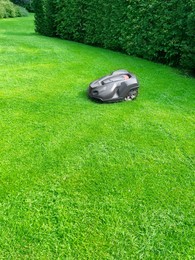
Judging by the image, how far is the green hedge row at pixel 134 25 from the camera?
6.80 m

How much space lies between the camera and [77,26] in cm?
1008

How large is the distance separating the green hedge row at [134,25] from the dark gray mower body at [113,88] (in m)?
2.58

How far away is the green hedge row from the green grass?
6.79 feet

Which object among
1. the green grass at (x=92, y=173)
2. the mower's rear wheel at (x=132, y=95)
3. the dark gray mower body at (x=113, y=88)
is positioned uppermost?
the dark gray mower body at (x=113, y=88)

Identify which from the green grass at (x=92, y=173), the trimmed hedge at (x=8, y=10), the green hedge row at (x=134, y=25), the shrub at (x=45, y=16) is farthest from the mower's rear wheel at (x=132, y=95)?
the trimmed hedge at (x=8, y=10)

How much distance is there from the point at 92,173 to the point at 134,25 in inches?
235

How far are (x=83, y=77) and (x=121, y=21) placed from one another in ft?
10.9

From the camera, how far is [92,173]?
122 inches

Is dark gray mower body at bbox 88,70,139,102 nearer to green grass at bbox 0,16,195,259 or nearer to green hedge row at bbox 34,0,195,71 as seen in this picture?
green grass at bbox 0,16,195,259

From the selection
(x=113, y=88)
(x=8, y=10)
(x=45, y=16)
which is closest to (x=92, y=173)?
(x=113, y=88)

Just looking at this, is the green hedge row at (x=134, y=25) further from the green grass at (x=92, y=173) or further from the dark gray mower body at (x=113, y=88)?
the dark gray mower body at (x=113, y=88)

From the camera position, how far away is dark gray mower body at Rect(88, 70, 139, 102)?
462cm

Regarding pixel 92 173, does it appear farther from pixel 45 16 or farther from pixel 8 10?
pixel 8 10

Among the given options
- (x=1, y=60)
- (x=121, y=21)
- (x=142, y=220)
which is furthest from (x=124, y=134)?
(x=121, y=21)
